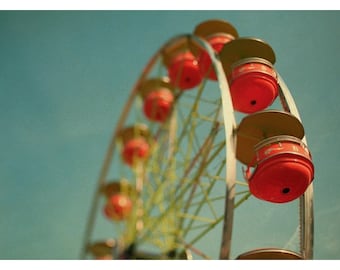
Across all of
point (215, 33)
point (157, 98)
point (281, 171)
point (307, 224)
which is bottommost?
point (307, 224)

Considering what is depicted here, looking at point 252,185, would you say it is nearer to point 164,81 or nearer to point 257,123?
point 257,123

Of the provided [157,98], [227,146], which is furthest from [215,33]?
[227,146]

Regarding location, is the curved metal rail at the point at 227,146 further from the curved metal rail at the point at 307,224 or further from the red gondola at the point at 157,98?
the curved metal rail at the point at 307,224

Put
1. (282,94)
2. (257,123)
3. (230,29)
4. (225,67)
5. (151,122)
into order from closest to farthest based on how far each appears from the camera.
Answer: (257,123)
(282,94)
(225,67)
(230,29)
(151,122)

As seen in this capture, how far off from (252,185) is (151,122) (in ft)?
12.4

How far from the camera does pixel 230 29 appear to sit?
290 inches

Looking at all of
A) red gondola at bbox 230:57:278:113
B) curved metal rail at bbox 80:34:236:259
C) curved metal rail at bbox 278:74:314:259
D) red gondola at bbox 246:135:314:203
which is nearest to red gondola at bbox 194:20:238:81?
curved metal rail at bbox 80:34:236:259

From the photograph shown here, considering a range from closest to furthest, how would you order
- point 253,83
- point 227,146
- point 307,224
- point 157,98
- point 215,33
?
point 227,146 → point 307,224 → point 253,83 → point 215,33 → point 157,98

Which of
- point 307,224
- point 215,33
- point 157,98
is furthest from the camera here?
point 157,98

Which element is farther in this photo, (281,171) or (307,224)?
(307,224)

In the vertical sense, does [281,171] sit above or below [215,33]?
below

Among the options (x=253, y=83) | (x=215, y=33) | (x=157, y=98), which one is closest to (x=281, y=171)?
(x=253, y=83)

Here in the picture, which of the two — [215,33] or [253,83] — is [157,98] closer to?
[215,33]
